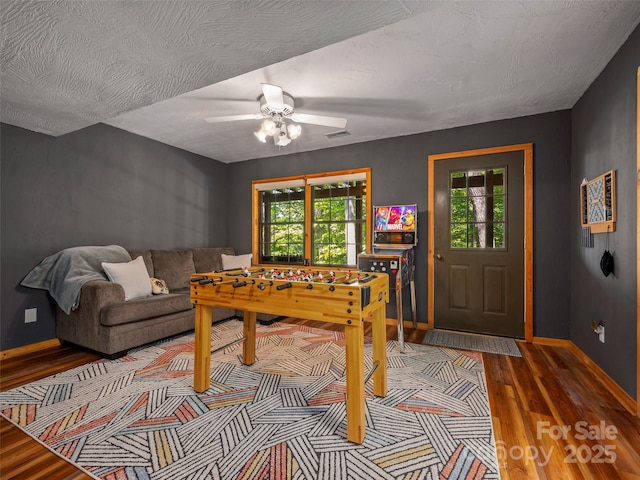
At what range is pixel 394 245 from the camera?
151 inches

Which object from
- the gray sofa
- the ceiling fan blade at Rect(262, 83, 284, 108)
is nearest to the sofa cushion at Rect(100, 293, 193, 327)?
the gray sofa

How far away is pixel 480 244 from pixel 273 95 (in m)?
2.85

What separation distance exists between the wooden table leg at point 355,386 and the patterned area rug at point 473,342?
1935mm

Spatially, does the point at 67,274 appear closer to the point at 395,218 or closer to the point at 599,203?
the point at 395,218

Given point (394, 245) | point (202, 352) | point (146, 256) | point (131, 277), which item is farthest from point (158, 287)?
point (394, 245)

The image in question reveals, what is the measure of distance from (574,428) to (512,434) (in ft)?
1.37

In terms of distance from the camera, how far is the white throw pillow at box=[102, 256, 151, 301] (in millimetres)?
3221

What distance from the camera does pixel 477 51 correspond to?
2299 millimetres

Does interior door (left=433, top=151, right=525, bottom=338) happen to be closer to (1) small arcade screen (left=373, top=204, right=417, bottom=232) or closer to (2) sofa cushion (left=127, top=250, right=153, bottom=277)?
(1) small arcade screen (left=373, top=204, right=417, bottom=232)

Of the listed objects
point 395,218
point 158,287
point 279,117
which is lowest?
point 158,287

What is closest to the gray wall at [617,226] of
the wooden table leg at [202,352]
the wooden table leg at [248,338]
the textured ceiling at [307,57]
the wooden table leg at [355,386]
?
the textured ceiling at [307,57]

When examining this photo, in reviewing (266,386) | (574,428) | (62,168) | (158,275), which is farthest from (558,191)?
(62,168)

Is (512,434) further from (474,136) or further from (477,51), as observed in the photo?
(474,136)

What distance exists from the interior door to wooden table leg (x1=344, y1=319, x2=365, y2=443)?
2489 mm
